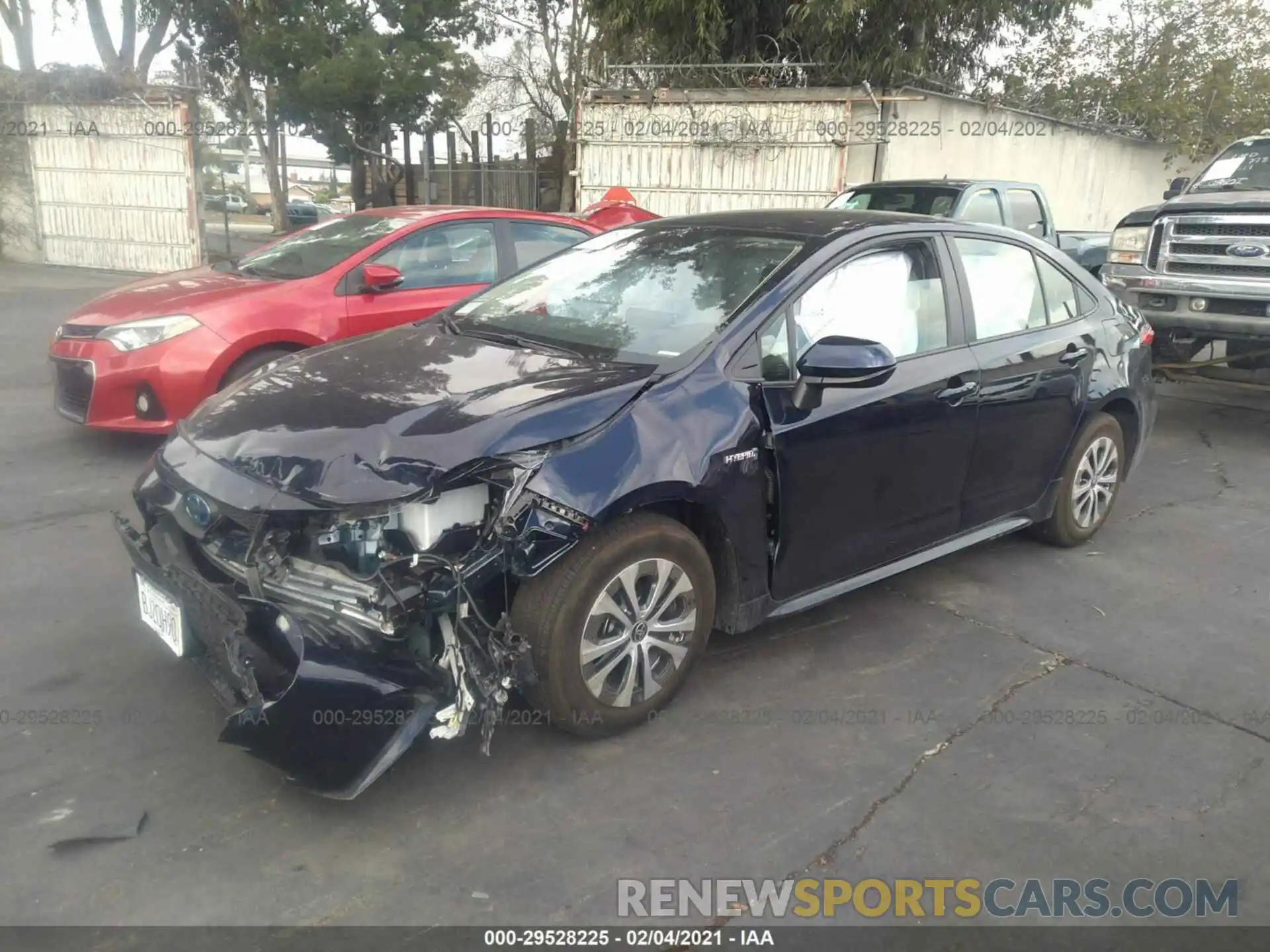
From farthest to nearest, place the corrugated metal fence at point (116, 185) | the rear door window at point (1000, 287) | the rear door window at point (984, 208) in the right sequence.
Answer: the corrugated metal fence at point (116, 185), the rear door window at point (984, 208), the rear door window at point (1000, 287)

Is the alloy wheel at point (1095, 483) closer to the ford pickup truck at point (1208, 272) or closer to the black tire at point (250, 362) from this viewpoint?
the ford pickup truck at point (1208, 272)

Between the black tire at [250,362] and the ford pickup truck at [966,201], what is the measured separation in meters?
5.48

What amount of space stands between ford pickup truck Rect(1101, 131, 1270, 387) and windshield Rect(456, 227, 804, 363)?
480 centimetres

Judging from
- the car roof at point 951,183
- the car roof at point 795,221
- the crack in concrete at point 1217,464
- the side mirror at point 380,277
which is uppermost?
the car roof at point 951,183

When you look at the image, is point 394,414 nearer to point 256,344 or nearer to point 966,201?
point 256,344

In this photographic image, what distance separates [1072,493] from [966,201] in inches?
202

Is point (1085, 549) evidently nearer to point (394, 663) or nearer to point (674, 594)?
point (674, 594)

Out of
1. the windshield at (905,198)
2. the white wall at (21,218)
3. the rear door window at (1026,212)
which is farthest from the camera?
the white wall at (21,218)

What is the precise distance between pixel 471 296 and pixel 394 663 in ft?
7.08

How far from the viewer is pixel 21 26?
20.1 m

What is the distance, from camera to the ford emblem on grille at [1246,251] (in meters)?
7.02

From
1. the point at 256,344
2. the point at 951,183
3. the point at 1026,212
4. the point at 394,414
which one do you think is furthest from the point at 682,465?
the point at 1026,212

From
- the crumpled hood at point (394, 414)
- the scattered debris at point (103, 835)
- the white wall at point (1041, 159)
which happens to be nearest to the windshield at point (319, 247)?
the crumpled hood at point (394, 414)

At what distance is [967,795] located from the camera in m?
3.03
